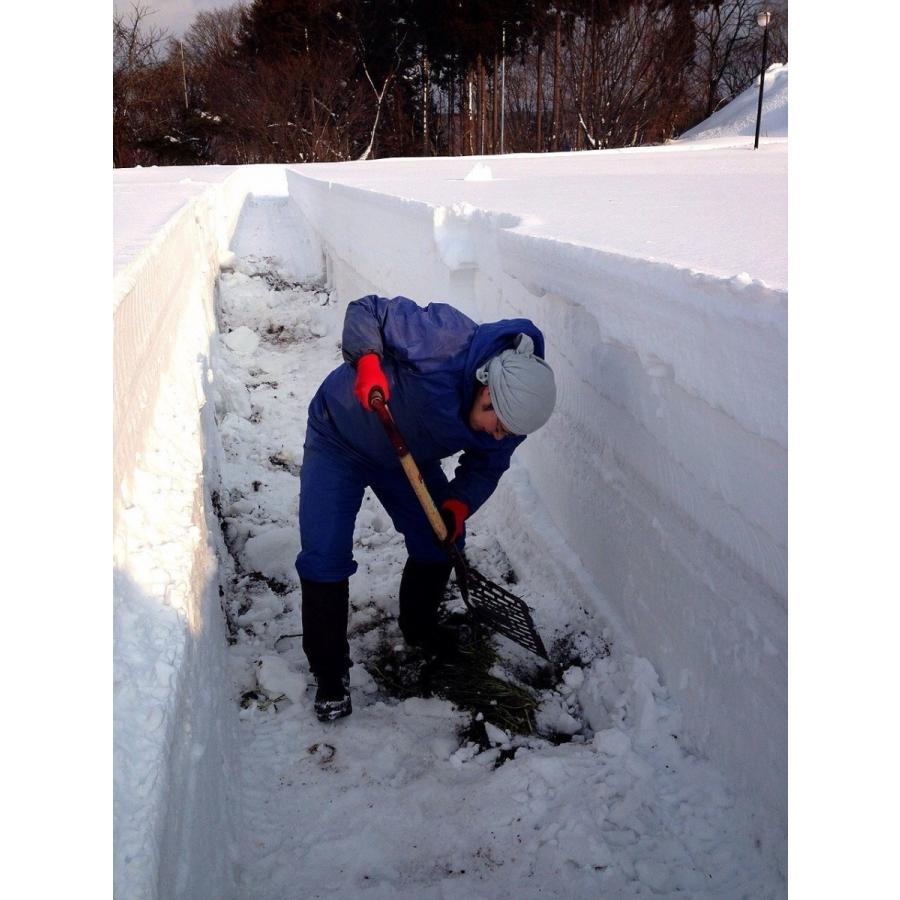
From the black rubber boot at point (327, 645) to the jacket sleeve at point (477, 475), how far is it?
1.54 ft

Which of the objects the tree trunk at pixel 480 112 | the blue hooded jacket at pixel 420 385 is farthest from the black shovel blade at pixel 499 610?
the tree trunk at pixel 480 112

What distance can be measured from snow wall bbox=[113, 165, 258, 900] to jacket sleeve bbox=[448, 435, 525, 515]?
80cm

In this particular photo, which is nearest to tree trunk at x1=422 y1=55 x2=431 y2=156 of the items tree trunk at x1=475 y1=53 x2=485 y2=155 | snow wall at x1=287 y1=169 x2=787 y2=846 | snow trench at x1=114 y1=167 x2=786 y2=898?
tree trunk at x1=475 y1=53 x2=485 y2=155

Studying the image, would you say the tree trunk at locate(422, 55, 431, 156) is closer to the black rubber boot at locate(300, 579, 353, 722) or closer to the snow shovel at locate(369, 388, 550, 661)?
the snow shovel at locate(369, 388, 550, 661)

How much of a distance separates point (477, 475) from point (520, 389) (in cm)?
56

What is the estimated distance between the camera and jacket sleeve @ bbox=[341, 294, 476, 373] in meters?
2.41

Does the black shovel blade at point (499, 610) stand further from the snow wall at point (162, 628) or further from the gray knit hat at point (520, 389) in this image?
the snow wall at point (162, 628)

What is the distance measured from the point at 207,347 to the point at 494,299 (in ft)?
6.24

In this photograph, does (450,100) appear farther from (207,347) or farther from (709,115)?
(207,347)

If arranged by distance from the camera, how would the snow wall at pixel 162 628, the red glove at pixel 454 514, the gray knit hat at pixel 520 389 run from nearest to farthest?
1. the snow wall at pixel 162 628
2. the gray knit hat at pixel 520 389
3. the red glove at pixel 454 514

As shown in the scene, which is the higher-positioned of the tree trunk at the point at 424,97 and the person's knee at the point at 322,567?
the tree trunk at the point at 424,97

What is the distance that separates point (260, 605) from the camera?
126 inches

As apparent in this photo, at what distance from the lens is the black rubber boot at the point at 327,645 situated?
2.58 meters
